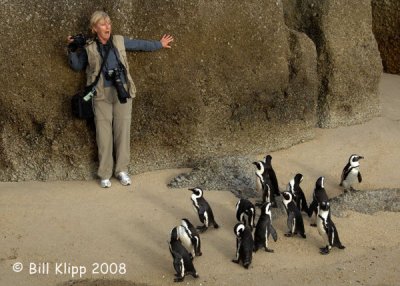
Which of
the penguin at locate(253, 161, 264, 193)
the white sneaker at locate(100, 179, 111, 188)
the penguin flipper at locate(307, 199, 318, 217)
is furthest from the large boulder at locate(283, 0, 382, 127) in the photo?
the white sneaker at locate(100, 179, 111, 188)

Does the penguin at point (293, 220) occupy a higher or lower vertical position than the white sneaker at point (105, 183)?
higher

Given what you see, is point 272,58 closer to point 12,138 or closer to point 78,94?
point 78,94

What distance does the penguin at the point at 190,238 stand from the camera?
720 centimetres

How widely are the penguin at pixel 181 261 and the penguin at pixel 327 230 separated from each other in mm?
1358

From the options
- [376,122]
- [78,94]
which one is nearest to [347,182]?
[376,122]

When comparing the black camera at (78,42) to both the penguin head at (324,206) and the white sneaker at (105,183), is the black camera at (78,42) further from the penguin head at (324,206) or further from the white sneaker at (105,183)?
the penguin head at (324,206)

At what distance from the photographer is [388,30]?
510 inches

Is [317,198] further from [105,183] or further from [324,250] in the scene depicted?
[105,183]

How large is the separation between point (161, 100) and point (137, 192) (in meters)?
1.20

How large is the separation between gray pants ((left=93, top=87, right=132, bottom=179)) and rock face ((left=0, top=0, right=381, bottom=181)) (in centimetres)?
30

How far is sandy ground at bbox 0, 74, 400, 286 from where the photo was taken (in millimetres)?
7062

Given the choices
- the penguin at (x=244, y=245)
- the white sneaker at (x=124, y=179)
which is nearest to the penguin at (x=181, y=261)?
the penguin at (x=244, y=245)

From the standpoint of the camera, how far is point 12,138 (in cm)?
904

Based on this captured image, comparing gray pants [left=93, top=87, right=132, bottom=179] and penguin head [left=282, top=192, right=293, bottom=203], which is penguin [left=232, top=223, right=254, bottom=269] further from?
gray pants [left=93, top=87, right=132, bottom=179]
